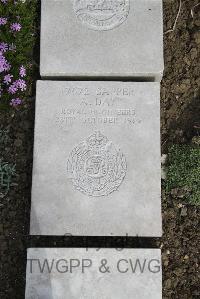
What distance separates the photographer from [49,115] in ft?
12.8

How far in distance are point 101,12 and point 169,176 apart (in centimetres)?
141

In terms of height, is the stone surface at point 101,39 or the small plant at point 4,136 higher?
the stone surface at point 101,39

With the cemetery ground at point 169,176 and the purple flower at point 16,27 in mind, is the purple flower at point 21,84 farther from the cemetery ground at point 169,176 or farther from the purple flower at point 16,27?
the purple flower at point 16,27

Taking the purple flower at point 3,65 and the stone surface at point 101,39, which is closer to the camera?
the stone surface at point 101,39

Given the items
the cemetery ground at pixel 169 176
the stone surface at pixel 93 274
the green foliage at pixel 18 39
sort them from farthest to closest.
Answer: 1. the green foliage at pixel 18 39
2. the cemetery ground at pixel 169 176
3. the stone surface at pixel 93 274

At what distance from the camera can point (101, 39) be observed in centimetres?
406

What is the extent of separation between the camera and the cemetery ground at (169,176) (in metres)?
3.90

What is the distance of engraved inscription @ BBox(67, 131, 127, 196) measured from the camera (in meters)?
3.78

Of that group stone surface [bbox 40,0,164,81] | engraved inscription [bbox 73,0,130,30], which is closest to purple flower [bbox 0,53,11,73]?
stone surface [bbox 40,0,164,81]

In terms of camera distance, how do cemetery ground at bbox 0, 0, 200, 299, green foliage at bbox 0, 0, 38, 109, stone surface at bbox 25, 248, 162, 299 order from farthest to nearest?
green foliage at bbox 0, 0, 38, 109 → cemetery ground at bbox 0, 0, 200, 299 → stone surface at bbox 25, 248, 162, 299

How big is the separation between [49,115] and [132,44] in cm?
86

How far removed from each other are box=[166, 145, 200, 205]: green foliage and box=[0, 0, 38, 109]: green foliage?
4.38 feet

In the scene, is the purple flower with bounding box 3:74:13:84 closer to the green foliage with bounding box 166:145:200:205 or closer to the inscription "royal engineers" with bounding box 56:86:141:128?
the inscription "royal engineers" with bounding box 56:86:141:128

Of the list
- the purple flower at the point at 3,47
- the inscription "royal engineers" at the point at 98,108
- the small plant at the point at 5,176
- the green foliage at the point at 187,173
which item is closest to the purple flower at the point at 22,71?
the purple flower at the point at 3,47
